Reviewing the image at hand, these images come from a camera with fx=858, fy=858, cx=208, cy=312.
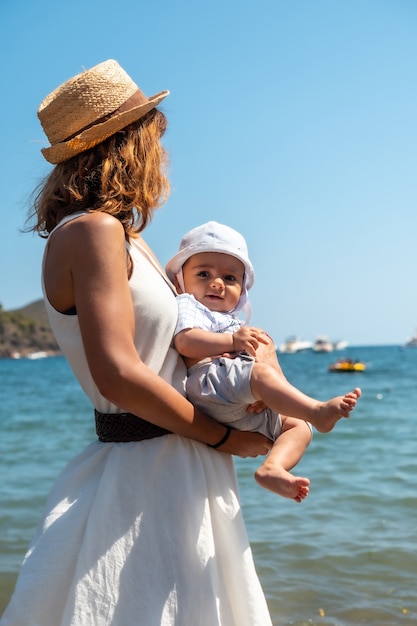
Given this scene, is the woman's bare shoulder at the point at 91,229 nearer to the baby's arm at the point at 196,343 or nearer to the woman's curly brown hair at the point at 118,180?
the woman's curly brown hair at the point at 118,180

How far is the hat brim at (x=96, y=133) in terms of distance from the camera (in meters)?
2.27

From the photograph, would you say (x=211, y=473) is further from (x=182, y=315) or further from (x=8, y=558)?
(x=8, y=558)

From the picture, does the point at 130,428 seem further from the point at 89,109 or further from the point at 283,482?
the point at 89,109

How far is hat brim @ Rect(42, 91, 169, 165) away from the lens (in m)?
2.27

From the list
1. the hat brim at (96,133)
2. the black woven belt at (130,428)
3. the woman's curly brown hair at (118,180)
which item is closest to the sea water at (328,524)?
the black woven belt at (130,428)

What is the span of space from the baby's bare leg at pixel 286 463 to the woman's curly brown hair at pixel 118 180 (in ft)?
2.32

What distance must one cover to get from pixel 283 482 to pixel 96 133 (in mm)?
1035

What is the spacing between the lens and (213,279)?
2729 millimetres

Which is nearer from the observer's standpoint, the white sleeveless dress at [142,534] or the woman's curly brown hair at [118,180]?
the white sleeveless dress at [142,534]

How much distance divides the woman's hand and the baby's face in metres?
0.51

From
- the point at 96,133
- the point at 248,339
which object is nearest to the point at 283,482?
the point at 248,339

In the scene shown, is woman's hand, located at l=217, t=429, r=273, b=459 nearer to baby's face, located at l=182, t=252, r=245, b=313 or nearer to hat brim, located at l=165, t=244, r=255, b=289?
baby's face, located at l=182, t=252, r=245, b=313

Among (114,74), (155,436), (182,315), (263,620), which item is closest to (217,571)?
(263,620)

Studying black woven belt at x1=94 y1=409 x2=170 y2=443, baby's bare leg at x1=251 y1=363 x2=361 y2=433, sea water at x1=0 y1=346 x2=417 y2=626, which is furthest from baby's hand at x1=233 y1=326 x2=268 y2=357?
sea water at x1=0 y1=346 x2=417 y2=626
